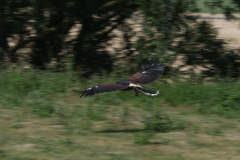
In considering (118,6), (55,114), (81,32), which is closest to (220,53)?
(118,6)

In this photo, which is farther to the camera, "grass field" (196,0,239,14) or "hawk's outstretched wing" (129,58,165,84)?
"grass field" (196,0,239,14)

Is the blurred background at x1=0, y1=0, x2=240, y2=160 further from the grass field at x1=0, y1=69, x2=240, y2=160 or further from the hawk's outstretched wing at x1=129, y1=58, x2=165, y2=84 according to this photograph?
the hawk's outstretched wing at x1=129, y1=58, x2=165, y2=84

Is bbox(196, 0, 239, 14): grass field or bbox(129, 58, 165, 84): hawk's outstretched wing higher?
bbox(196, 0, 239, 14): grass field

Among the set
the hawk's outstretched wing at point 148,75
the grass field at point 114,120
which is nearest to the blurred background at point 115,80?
the grass field at point 114,120

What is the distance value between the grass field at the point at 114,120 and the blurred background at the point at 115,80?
0.6 inches

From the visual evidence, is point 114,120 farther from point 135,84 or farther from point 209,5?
point 209,5

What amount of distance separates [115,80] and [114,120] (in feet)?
4.87

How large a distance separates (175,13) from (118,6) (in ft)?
3.88

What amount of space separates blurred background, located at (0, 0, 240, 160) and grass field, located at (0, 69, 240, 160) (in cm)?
1

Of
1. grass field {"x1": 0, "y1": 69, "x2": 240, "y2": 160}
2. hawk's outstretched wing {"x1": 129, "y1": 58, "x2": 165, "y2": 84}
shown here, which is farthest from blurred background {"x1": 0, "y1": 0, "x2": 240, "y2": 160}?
hawk's outstretched wing {"x1": 129, "y1": 58, "x2": 165, "y2": 84}

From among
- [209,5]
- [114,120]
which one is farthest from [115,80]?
[209,5]

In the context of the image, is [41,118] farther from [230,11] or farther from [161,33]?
[230,11]

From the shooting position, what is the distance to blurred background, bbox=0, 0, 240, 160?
179 inches

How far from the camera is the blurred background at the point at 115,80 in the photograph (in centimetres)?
454
